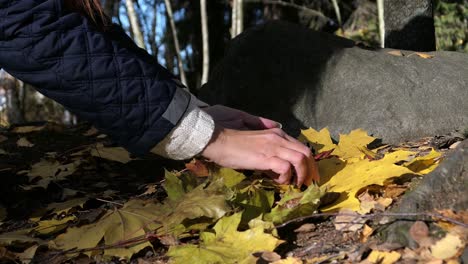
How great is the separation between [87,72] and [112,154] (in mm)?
948

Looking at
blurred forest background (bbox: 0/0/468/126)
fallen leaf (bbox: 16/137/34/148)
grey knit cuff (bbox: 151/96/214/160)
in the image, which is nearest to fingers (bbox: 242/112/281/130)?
grey knit cuff (bbox: 151/96/214/160)

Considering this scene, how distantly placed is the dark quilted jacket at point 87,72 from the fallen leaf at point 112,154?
2.69 ft

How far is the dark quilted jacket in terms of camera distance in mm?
1456

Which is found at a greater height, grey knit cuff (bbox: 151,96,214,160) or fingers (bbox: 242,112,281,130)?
grey knit cuff (bbox: 151,96,214,160)

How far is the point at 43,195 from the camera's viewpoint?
2029 mm

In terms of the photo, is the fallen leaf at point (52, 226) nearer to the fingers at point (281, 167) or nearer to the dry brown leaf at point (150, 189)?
the dry brown leaf at point (150, 189)

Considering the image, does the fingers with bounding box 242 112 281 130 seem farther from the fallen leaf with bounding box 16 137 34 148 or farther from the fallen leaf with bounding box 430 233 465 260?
the fallen leaf with bounding box 16 137 34 148

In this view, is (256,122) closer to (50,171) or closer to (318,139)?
(318,139)

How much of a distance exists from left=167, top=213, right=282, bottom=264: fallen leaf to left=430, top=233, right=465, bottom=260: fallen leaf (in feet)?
1.09

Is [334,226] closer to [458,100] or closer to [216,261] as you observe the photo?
[216,261]

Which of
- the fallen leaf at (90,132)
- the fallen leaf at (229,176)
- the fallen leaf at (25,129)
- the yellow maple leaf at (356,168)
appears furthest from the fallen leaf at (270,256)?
the fallen leaf at (25,129)

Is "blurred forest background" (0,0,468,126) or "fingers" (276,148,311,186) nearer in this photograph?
"fingers" (276,148,311,186)

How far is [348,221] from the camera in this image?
1.37m

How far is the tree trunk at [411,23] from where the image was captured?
3096mm
